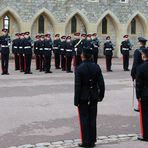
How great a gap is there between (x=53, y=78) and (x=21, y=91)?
12.8 feet

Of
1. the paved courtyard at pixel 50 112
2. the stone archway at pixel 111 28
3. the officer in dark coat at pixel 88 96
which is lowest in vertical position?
the paved courtyard at pixel 50 112

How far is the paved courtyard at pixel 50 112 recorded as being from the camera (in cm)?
887

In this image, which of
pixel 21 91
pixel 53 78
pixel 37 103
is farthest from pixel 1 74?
pixel 37 103

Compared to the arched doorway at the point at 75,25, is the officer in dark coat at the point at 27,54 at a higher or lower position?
lower

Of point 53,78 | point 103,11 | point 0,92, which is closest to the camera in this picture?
point 0,92

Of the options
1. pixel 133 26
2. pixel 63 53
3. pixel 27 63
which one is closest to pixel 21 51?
pixel 27 63

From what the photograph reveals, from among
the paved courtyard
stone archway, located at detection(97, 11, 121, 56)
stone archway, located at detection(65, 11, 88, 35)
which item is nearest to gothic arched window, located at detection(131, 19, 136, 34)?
stone archway, located at detection(97, 11, 121, 56)

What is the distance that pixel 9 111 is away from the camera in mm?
Result: 11023

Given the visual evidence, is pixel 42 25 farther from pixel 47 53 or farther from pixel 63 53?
pixel 47 53

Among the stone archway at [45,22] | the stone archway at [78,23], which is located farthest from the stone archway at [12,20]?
the stone archway at [78,23]

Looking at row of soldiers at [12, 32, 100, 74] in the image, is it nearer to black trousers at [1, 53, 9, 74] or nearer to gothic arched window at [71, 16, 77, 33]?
black trousers at [1, 53, 9, 74]

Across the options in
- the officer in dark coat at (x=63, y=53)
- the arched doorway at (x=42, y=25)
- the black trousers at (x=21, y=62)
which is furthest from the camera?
the arched doorway at (x=42, y=25)

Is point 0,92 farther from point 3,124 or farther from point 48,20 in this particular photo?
point 48,20

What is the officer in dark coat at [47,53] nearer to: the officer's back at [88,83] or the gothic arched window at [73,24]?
the gothic arched window at [73,24]
